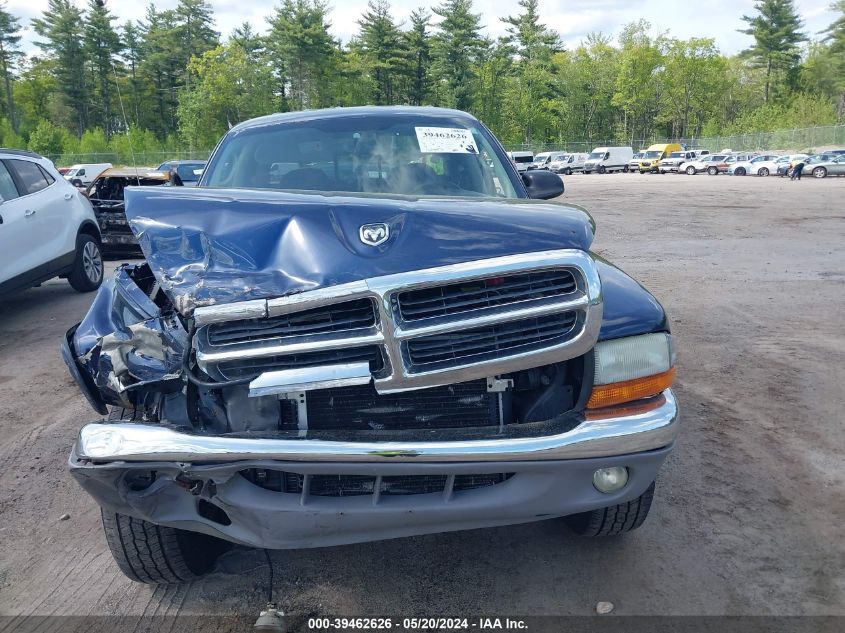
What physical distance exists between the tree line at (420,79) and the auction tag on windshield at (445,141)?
4779 cm

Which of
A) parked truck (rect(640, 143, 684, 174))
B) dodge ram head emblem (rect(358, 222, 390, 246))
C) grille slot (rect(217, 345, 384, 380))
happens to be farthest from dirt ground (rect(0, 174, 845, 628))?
parked truck (rect(640, 143, 684, 174))

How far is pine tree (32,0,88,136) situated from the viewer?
184 ft

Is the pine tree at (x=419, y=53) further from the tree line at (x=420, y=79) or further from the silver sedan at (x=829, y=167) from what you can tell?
the silver sedan at (x=829, y=167)

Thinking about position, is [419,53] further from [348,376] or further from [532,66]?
[348,376]

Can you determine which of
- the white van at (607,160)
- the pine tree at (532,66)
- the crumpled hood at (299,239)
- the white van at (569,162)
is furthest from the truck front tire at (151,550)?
the pine tree at (532,66)

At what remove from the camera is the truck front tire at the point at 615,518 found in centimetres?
274

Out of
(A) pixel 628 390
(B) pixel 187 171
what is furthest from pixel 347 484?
(B) pixel 187 171

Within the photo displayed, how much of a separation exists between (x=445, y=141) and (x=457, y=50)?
65.8m

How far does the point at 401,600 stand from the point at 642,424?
1.18 m

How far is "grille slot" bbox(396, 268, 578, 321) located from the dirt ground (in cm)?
121

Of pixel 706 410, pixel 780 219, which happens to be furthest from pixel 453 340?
pixel 780 219

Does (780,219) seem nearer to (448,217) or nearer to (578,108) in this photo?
(448,217)

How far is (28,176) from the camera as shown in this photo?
7.64 metres

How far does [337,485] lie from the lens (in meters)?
2.28
